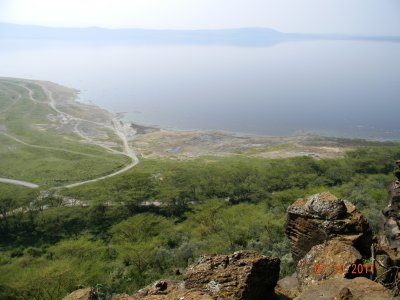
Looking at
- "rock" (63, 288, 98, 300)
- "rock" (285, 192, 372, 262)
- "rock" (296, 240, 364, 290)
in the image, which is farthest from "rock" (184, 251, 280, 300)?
"rock" (285, 192, 372, 262)

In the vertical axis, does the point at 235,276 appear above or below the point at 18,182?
above

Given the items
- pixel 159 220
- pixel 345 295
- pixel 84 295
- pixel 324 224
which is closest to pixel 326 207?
pixel 324 224

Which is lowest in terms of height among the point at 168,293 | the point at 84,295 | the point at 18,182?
the point at 18,182

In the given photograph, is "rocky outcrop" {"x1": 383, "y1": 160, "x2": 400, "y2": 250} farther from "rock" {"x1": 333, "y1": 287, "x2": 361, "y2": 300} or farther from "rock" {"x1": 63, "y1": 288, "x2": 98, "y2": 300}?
"rock" {"x1": 63, "y1": 288, "x2": 98, "y2": 300}

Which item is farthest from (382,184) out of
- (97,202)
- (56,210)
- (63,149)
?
(63,149)

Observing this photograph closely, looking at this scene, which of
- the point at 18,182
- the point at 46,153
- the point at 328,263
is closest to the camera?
the point at 328,263

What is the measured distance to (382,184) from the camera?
3278 inches

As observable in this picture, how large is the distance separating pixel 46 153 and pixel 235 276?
126 metres

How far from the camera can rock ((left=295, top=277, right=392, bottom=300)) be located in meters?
13.8

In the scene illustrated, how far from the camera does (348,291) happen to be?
537 inches

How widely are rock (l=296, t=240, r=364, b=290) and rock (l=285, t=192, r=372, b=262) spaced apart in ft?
7.97

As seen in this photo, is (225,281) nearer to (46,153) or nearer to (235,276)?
(235,276)

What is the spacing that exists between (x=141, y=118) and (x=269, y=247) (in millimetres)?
143303
